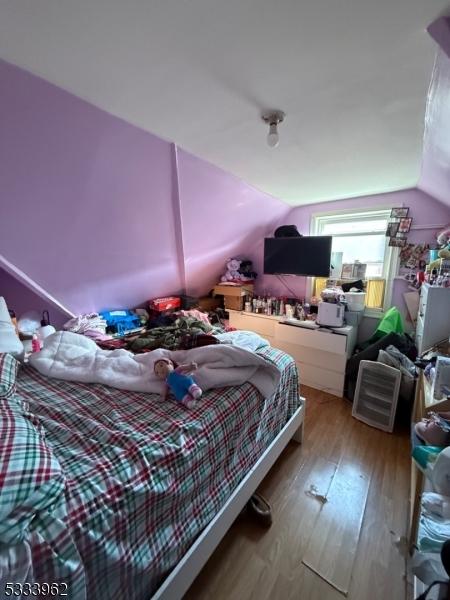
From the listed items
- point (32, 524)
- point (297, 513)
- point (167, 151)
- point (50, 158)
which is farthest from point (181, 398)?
point (167, 151)

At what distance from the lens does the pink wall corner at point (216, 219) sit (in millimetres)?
2068

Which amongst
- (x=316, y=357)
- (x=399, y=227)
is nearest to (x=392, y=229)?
(x=399, y=227)

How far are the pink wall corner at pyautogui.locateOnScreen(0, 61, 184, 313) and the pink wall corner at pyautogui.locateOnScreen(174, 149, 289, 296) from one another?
0.63ft

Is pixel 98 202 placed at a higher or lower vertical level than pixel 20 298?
higher

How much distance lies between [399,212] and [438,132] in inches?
60.4

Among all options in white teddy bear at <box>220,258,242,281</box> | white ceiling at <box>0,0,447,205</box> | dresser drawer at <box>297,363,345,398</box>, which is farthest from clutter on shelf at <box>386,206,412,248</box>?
white teddy bear at <box>220,258,242,281</box>

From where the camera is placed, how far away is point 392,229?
2.70m

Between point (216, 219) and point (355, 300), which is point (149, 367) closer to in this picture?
point (216, 219)

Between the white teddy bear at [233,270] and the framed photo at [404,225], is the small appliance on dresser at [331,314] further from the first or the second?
the white teddy bear at [233,270]

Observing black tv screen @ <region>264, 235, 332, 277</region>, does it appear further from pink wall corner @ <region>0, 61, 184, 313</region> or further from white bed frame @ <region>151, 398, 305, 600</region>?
white bed frame @ <region>151, 398, 305, 600</region>

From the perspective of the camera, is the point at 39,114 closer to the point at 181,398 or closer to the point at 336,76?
the point at 336,76

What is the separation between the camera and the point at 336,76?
1086 mm

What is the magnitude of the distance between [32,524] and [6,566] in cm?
8

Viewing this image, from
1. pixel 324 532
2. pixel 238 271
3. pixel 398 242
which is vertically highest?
pixel 398 242
